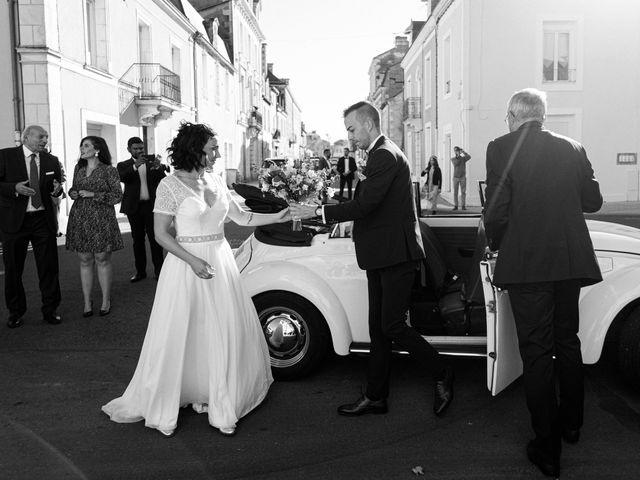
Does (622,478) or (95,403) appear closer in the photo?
(622,478)

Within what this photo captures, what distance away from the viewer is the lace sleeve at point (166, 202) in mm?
3990

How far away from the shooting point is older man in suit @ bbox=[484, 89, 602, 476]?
3.28m

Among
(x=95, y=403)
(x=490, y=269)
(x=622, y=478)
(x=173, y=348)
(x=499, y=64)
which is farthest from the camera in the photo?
(x=499, y=64)

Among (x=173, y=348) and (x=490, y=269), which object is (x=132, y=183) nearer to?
(x=173, y=348)

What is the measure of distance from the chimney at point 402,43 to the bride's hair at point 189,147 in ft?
218

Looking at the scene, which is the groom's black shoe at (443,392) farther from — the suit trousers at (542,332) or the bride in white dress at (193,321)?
the bride in white dress at (193,321)

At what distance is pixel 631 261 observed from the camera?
4.17 metres

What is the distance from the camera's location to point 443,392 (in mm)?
4145

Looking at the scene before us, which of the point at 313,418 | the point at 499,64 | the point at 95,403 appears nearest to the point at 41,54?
the point at 95,403

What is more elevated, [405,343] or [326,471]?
[405,343]

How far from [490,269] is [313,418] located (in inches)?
57.6

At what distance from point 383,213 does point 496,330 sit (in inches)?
36.8

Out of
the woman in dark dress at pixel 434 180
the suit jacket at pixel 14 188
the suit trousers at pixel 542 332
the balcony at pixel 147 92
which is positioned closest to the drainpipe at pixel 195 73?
the balcony at pixel 147 92

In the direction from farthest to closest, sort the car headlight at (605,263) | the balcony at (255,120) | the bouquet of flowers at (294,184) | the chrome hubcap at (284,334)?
the balcony at (255,120) < the chrome hubcap at (284,334) < the bouquet of flowers at (294,184) < the car headlight at (605,263)
